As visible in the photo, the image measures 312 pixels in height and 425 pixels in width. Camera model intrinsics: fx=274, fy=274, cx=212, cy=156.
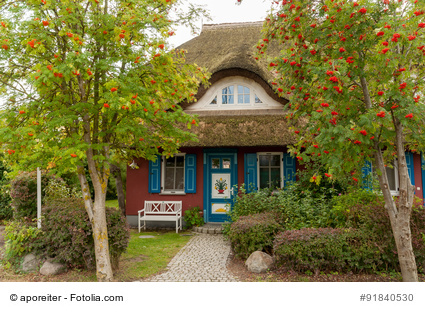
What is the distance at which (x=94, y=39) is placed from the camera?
4.07 m

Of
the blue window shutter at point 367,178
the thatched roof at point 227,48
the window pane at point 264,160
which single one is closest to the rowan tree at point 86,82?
the blue window shutter at point 367,178

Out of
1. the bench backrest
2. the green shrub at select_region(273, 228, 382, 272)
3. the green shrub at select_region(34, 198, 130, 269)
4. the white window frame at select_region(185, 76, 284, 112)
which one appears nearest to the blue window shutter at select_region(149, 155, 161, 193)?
the bench backrest

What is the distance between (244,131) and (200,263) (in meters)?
4.30

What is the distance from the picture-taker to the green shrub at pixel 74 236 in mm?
4719

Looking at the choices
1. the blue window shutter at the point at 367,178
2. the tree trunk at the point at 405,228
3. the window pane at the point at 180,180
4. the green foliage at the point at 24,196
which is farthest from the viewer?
the window pane at the point at 180,180

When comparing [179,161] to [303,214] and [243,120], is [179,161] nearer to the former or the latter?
[243,120]

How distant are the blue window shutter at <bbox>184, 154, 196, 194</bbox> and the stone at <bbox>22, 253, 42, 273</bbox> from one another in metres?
4.78

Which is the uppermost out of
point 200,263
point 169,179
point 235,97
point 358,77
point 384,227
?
point 235,97

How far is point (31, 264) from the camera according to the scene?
5.02 meters

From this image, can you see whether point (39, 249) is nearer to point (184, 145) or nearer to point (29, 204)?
point (29, 204)

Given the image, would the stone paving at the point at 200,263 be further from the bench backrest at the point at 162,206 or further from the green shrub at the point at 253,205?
the bench backrest at the point at 162,206

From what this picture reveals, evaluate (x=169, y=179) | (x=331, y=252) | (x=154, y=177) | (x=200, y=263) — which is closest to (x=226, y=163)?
(x=169, y=179)

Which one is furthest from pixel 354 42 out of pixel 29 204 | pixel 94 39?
pixel 29 204

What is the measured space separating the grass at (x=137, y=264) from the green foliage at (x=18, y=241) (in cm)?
22
